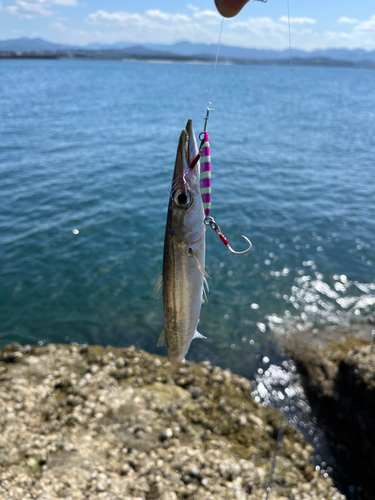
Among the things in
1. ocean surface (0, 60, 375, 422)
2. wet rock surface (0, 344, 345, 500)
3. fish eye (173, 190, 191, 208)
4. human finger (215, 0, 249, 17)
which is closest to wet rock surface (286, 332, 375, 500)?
wet rock surface (0, 344, 345, 500)

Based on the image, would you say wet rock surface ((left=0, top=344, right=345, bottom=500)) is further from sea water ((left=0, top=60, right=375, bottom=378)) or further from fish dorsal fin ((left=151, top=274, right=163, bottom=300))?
fish dorsal fin ((left=151, top=274, right=163, bottom=300))

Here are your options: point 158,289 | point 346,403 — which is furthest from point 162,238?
point 158,289

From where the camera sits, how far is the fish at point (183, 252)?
3.21 meters

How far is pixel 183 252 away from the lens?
11.6ft

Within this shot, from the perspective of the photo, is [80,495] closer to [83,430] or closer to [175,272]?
[83,430]

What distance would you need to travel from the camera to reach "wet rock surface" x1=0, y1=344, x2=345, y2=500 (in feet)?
17.9

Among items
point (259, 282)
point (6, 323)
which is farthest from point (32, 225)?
point (259, 282)

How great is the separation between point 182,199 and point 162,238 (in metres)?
11.3

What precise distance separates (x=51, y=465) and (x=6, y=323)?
5.72 m

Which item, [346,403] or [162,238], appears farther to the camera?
[162,238]

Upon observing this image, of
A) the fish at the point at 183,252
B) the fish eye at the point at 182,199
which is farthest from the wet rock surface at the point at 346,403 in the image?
the fish eye at the point at 182,199

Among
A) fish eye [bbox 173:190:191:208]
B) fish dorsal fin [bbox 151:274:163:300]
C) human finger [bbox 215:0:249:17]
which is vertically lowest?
fish dorsal fin [bbox 151:274:163:300]

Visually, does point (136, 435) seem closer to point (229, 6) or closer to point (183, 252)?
point (183, 252)

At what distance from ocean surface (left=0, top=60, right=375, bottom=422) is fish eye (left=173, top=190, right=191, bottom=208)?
23.5ft
